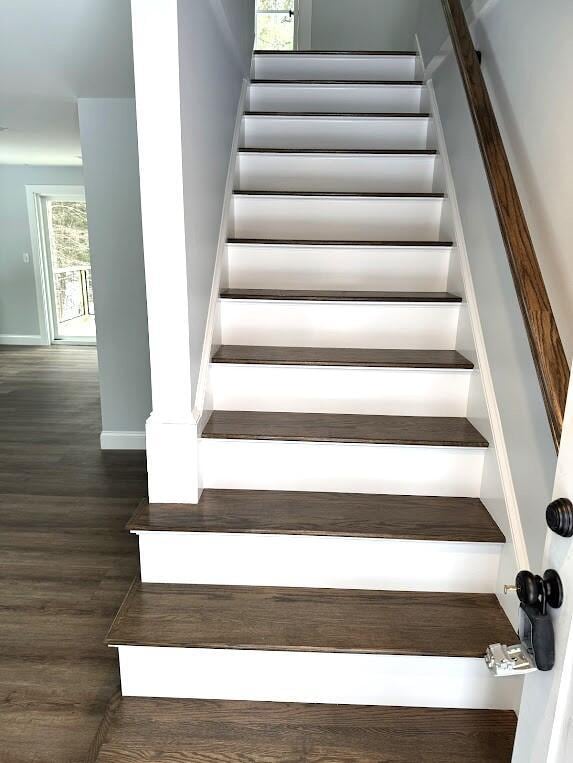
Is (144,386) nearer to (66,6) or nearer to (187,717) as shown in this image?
(66,6)

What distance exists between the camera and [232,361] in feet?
6.90

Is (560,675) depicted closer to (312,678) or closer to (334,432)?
(312,678)

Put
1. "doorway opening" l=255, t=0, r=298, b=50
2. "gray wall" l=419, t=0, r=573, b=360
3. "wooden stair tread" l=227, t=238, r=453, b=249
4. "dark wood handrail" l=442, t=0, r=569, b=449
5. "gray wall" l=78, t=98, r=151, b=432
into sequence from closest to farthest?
"dark wood handrail" l=442, t=0, r=569, b=449
"gray wall" l=419, t=0, r=573, b=360
"wooden stair tread" l=227, t=238, r=453, b=249
"gray wall" l=78, t=98, r=151, b=432
"doorway opening" l=255, t=0, r=298, b=50

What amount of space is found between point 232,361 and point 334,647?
1013 millimetres

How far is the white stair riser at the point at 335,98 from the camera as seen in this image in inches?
124

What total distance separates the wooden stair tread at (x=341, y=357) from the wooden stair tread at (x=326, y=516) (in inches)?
18.2

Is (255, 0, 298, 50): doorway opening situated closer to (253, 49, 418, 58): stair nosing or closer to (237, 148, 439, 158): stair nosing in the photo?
(253, 49, 418, 58): stair nosing

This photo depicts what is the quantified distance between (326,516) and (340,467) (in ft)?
0.67

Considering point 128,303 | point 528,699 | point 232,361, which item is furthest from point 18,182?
point 528,699

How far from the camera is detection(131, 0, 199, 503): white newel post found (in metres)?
1.56

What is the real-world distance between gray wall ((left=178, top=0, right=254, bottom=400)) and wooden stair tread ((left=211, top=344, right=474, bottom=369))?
0.20 metres

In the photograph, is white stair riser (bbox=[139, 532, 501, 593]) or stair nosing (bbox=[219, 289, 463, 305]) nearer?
white stair riser (bbox=[139, 532, 501, 593])

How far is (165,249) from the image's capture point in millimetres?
1688

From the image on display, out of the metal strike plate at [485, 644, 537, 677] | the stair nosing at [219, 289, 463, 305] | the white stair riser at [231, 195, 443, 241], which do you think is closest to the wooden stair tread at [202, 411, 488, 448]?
the stair nosing at [219, 289, 463, 305]
